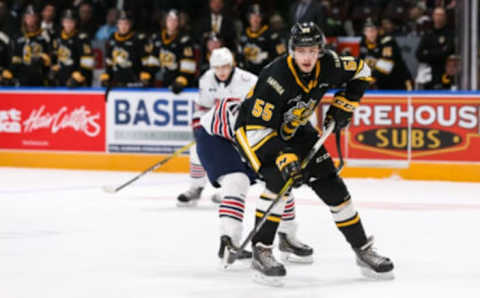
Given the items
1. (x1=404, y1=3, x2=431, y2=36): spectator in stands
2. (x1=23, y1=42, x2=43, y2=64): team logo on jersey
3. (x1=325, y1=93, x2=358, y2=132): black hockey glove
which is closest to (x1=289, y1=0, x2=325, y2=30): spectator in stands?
(x1=404, y1=3, x2=431, y2=36): spectator in stands

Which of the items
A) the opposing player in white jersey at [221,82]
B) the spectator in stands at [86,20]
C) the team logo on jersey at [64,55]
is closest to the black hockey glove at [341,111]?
the opposing player in white jersey at [221,82]

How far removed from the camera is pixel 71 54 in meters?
11.5

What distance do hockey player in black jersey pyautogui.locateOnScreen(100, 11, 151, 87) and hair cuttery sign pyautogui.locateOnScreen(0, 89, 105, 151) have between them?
59 centimetres

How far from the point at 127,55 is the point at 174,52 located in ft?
2.07

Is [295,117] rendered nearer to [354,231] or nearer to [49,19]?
[354,231]

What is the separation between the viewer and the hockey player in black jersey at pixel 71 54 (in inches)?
451

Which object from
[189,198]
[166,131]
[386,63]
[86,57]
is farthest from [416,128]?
[86,57]

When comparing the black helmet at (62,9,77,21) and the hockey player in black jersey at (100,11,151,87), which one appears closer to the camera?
the hockey player in black jersey at (100,11,151,87)

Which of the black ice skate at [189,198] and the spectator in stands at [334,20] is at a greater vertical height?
the spectator in stands at [334,20]

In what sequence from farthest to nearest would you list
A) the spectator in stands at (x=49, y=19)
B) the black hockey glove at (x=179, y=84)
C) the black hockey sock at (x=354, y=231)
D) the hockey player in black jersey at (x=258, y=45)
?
the spectator in stands at (x=49, y=19)
the hockey player in black jersey at (x=258, y=45)
the black hockey glove at (x=179, y=84)
the black hockey sock at (x=354, y=231)

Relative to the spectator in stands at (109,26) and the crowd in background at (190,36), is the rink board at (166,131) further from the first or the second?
the spectator in stands at (109,26)

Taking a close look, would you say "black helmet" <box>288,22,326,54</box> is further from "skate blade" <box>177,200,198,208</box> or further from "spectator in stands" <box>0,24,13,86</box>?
"spectator in stands" <box>0,24,13,86</box>

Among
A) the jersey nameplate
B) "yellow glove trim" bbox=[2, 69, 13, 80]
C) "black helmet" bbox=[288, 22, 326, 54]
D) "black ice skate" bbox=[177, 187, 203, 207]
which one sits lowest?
"black ice skate" bbox=[177, 187, 203, 207]

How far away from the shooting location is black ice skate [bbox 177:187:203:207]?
24.7ft
